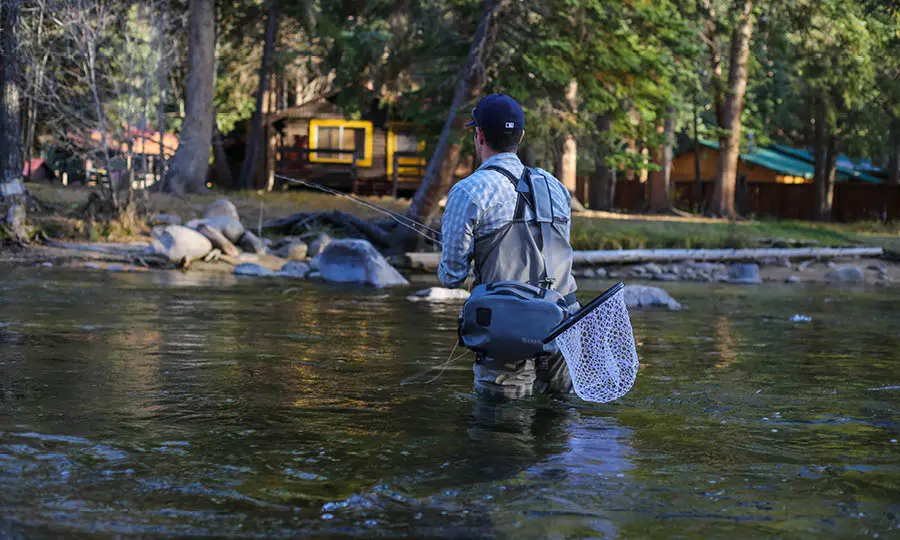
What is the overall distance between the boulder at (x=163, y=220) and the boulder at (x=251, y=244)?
6.84ft

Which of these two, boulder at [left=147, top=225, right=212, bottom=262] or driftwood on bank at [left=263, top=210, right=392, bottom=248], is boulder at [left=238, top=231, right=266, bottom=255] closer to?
boulder at [left=147, top=225, right=212, bottom=262]

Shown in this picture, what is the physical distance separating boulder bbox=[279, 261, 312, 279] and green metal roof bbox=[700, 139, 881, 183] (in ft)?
96.4

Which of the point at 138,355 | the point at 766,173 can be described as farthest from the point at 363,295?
the point at 766,173

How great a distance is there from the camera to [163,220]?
82.3ft

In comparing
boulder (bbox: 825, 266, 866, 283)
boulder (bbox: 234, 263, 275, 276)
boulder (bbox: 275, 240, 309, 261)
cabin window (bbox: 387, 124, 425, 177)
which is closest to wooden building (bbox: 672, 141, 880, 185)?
cabin window (bbox: 387, 124, 425, 177)

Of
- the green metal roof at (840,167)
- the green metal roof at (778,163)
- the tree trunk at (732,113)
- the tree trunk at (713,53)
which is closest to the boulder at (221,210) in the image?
the tree trunk at (713,53)

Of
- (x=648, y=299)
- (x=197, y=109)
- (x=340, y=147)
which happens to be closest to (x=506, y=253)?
(x=648, y=299)

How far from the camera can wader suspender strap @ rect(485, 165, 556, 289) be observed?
652 centimetres

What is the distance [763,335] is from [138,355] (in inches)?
261

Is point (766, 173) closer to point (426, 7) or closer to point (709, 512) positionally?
point (426, 7)

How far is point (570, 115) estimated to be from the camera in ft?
81.9

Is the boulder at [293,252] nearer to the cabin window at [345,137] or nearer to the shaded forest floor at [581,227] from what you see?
the shaded forest floor at [581,227]

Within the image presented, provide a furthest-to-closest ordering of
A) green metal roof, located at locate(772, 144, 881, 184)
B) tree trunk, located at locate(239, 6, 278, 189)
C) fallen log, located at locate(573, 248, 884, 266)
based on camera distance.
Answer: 1. green metal roof, located at locate(772, 144, 881, 184)
2. tree trunk, located at locate(239, 6, 278, 189)
3. fallen log, located at locate(573, 248, 884, 266)

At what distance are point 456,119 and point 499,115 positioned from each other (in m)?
18.4
